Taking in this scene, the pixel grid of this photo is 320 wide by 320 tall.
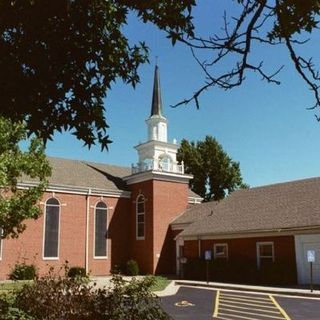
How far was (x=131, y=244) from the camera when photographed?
39.9 metres

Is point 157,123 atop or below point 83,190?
atop

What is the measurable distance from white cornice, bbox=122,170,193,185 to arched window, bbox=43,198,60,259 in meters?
7.15

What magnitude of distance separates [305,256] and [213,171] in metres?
32.9

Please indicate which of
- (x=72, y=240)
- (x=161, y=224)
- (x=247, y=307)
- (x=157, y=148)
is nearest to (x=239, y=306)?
(x=247, y=307)

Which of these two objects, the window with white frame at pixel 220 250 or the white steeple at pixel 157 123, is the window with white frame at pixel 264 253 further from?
the white steeple at pixel 157 123

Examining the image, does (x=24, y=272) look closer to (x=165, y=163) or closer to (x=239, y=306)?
(x=165, y=163)

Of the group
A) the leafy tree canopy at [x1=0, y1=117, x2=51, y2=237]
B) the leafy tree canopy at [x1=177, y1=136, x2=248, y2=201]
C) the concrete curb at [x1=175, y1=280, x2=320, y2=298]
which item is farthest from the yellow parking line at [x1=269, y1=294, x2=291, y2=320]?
the leafy tree canopy at [x1=177, y1=136, x2=248, y2=201]

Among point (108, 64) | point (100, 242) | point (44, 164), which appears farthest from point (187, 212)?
point (108, 64)

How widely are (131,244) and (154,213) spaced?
13.1 feet

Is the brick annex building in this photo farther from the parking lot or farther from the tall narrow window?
the parking lot

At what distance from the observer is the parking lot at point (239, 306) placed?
50.1 feet

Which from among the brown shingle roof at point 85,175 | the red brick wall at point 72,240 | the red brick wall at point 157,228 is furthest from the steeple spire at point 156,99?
the red brick wall at point 72,240

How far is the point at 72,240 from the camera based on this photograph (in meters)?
36.7

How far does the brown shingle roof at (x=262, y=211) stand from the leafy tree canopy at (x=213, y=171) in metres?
20.1
